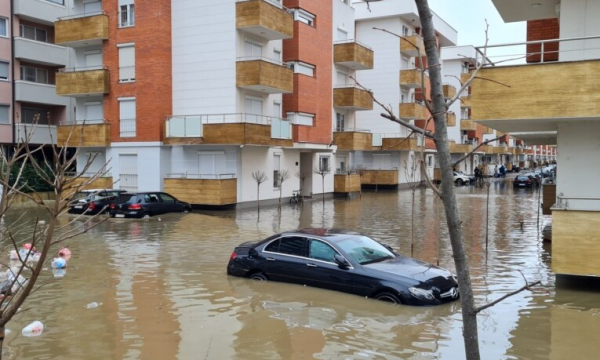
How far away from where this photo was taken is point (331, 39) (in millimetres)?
37344

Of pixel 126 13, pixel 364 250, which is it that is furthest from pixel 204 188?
pixel 364 250

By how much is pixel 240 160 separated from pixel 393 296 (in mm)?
20305

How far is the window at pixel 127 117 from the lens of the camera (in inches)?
1209

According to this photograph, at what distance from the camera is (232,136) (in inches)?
1094

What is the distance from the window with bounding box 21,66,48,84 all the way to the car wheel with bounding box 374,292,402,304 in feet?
113

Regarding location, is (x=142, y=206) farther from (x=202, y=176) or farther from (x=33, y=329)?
(x=33, y=329)

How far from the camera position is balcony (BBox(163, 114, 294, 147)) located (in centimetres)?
2773

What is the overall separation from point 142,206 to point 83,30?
12.8 metres

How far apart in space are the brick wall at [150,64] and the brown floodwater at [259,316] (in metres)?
14.5

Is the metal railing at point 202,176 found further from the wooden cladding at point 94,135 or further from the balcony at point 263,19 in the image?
the balcony at point 263,19

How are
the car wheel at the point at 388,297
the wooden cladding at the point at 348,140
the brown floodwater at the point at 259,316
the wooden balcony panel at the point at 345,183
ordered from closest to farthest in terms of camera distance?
1. the brown floodwater at the point at 259,316
2. the car wheel at the point at 388,297
3. the wooden cladding at the point at 348,140
4. the wooden balcony panel at the point at 345,183

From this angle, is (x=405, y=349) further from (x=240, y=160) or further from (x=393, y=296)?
(x=240, y=160)

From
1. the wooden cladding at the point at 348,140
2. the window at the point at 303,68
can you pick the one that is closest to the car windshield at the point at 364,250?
the window at the point at 303,68

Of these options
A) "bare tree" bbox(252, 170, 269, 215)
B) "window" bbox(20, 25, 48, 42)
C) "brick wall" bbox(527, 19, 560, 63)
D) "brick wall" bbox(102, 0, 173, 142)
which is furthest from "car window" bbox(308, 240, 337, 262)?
"window" bbox(20, 25, 48, 42)
